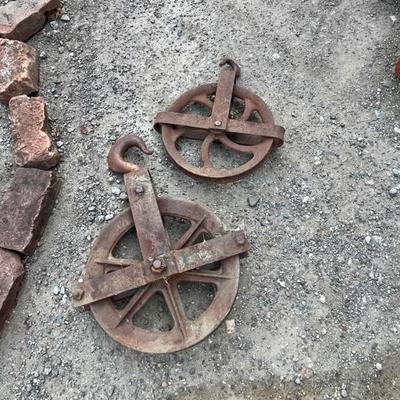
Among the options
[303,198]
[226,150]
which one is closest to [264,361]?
[303,198]

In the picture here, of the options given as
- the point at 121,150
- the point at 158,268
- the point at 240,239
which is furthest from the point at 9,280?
the point at 240,239

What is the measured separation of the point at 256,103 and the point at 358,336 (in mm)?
1740

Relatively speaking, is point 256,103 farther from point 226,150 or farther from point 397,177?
point 397,177

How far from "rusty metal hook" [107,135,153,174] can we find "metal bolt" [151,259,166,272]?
0.79m

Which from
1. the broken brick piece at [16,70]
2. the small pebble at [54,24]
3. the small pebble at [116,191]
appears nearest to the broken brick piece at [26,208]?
the small pebble at [116,191]

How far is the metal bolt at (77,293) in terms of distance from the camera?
10.1 feet

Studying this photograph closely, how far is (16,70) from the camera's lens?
159 inches

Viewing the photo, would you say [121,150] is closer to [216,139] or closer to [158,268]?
[216,139]

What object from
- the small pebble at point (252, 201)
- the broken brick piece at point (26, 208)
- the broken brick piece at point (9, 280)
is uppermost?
the small pebble at point (252, 201)

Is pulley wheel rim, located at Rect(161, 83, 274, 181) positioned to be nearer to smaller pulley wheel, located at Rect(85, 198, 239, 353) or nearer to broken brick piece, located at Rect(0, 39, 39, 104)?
smaller pulley wheel, located at Rect(85, 198, 239, 353)

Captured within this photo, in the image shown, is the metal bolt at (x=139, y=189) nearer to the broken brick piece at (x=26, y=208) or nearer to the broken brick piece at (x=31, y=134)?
the broken brick piece at (x=26, y=208)

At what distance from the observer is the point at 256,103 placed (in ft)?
12.3

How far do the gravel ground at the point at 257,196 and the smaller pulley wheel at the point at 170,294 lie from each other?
0.20 m

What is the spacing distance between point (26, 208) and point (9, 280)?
1.64 feet
